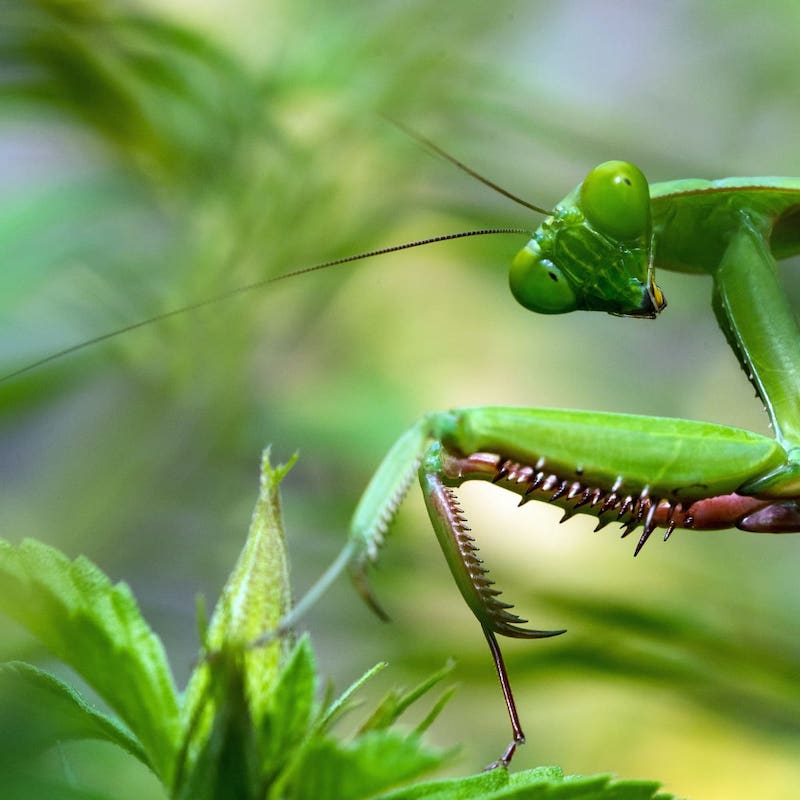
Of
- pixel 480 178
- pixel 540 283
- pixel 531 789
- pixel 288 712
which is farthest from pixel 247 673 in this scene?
pixel 480 178

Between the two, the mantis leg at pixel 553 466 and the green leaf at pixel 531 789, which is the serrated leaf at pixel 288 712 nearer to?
the green leaf at pixel 531 789


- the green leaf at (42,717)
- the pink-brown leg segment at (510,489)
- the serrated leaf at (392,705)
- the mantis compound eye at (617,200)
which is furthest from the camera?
the mantis compound eye at (617,200)

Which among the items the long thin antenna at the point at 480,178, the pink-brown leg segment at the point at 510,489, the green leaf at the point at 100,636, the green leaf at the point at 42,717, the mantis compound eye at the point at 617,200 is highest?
the long thin antenna at the point at 480,178

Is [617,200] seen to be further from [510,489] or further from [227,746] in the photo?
[227,746]

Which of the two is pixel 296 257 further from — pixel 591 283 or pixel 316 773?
pixel 316 773

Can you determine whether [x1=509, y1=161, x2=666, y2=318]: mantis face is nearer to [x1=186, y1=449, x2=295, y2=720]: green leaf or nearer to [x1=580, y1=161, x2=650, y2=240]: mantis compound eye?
[x1=580, y1=161, x2=650, y2=240]: mantis compound eye

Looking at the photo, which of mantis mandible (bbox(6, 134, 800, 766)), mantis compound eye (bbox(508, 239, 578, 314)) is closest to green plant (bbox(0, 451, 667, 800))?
mantis mandible (bbox(6, 134, 800, 766))

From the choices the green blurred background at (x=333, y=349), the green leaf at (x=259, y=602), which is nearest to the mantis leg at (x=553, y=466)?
the green leaf at (x=259, y=602)
